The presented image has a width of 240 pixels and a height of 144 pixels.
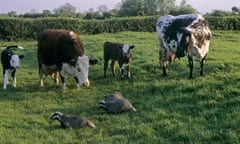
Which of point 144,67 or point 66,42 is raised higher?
point 66,42

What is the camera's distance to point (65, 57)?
13.8 metres

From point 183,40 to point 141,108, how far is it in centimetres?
349

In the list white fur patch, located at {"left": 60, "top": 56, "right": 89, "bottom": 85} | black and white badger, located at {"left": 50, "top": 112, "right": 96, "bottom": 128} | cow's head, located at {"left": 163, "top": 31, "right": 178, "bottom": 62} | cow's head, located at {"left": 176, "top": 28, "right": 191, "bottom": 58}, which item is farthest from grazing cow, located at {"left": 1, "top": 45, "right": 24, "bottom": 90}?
black and white badger, located at {"left": 50, "top": 112, "right": 96, "bottom": 128}

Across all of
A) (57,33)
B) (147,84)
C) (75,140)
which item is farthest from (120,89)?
(75,140)

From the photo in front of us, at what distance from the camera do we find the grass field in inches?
335

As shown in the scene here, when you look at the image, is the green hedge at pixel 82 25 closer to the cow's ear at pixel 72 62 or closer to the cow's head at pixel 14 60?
the cow's head at pixel 14 60

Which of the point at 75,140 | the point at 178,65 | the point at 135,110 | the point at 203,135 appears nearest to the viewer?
the point at 203,135

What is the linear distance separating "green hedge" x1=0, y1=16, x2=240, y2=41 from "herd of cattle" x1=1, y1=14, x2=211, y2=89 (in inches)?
807

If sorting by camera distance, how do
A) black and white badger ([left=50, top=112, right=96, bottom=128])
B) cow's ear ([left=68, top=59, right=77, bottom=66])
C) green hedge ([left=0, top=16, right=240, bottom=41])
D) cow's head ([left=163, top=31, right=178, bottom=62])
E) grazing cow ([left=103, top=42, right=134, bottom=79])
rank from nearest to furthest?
black and white badger ([left=50, top=112, right=96, bottom=128])
cow's ear ([left=68, top=59, right=77, bottom=66])
cow's head ([left=163, top=31, right=178, bottom=62])
grazing cow ([left=103, top=42, right=134, bottom=79])
green hedge ([left=0, top=16, right=240, bottom=41])

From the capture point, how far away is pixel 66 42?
45.5 ft

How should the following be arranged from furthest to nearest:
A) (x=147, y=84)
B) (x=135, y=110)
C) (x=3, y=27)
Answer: (x=3, y=27) < (x=147, y=84) < (x=135, y=110)

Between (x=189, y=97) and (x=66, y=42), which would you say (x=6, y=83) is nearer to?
(x=66, y=42)

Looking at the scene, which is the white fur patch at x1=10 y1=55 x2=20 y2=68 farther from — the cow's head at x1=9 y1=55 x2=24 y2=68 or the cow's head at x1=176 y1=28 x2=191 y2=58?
the cow's head at x1=176 y1=28 x2=191 y2=58

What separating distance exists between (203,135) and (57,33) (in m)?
8.41
